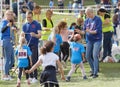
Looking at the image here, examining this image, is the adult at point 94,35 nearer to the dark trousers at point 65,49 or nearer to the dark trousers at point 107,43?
the dark trousers at point 65,49

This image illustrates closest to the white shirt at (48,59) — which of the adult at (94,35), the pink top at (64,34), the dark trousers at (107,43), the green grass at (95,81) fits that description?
the green grass at (95,81)

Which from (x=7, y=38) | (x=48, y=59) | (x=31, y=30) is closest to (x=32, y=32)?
(x=31, y=30)

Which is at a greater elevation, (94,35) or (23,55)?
(94,35)

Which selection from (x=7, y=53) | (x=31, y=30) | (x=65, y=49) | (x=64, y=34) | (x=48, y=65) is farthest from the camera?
(x=65, y=49)

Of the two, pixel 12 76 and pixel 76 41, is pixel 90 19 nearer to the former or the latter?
pixel 76 41

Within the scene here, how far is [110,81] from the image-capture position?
1266cm

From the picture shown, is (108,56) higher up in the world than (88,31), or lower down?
lower down

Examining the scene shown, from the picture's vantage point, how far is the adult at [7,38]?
497 inches

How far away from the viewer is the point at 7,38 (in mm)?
12828

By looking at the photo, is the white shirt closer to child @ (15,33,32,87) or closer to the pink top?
child @ (15,33,32,87)

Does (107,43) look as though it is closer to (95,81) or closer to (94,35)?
(94,35)

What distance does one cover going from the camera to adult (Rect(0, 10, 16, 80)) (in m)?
12.6

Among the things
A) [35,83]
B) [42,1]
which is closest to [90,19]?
[35,83]

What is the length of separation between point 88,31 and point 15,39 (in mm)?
2604
